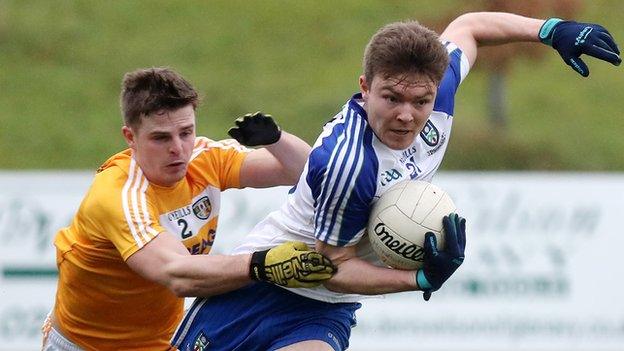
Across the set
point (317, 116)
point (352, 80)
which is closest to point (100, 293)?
point (317, 116)

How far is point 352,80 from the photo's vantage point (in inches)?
770

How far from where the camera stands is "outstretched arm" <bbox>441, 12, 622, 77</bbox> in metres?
6.26

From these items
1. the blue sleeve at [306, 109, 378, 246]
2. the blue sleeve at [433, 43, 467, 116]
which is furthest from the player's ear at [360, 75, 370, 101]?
the blue sleeve at [433, 43, 467, 116]

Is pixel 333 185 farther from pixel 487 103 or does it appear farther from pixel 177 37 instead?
pixel 177 37

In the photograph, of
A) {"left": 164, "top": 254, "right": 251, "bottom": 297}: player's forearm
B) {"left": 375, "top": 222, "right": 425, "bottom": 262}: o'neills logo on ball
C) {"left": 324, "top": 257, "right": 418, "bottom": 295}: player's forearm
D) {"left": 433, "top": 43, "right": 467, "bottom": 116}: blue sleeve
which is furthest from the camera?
{"left": 433, "top": 43, "right": 467, "bottom": 116}: blue sleeve

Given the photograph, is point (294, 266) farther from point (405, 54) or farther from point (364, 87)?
point (405, 54)

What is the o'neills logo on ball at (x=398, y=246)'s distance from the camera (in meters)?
5.62

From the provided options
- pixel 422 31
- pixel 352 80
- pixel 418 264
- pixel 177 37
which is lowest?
pixel 352 80

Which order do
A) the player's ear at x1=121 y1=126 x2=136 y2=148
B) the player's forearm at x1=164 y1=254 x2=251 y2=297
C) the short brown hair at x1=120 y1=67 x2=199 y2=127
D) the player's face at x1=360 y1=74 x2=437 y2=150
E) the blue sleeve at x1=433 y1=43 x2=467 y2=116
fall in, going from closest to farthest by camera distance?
the player's face at x1=360 y1=74 x2=437 y2=150, the player's forearm at x1=164 y1=254 x2=251 y2=297, the blue sleeve at x1=433 y1=43 x2=467 y2=116, the short brown hair at x1=120 y1=67 x2=199 y2=127, the player's ear at x1=121 y1=126 x2=136 y2=148

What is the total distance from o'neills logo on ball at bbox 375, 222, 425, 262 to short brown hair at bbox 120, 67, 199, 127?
1301 millimetres

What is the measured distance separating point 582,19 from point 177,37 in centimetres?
668

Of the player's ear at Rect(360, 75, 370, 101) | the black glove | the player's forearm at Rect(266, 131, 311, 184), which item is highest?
the player's ear at Rect(360, 75, 370, 101)

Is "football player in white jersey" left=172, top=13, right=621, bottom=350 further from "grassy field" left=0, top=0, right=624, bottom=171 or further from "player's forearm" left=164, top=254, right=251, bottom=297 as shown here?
"grassy field" left=0, top=0, right=624, bottom=171

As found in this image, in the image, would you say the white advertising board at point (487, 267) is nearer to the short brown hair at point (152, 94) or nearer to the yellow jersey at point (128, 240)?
the yellow jersey at point (128, 240)
